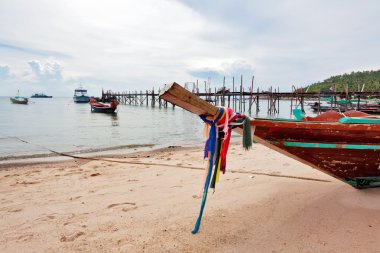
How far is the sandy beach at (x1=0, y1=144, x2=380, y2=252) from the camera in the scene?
9.02ft

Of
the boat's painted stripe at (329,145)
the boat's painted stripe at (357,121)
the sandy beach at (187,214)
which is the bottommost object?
the sandy beach at (187,214)

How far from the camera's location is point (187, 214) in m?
3.42

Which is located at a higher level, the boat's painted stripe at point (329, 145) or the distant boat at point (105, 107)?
the distant boat at point (105, 107)

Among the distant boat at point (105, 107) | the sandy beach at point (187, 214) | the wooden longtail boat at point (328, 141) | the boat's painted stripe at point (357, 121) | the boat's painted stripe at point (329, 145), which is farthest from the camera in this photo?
the distant boat at point (105, 107)

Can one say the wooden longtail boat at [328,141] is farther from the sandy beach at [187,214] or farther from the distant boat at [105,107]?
the distant boat at [105,107]

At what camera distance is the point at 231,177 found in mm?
5008

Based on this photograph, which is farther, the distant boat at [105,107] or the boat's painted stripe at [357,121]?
the distant boat at [105,107]

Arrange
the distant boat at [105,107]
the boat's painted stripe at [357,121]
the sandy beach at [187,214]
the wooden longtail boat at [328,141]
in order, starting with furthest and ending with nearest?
the distant boat at [105,107], the boat's painted stripe at [357,121], the wooden longtail boat at [328,141], the sandy beach at [187,214]

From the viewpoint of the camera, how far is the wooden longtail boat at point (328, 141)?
3146mm

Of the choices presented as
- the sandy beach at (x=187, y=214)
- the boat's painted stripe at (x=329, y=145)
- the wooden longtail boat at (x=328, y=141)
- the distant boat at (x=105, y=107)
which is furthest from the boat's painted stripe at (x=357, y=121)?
the distant boat at (x=105, y=107)

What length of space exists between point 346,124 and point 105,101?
1649 inches

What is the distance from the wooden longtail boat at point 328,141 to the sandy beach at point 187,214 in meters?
0.57

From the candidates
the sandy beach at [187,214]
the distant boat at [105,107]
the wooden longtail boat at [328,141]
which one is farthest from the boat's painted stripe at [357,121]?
the distant boat at [105,107]

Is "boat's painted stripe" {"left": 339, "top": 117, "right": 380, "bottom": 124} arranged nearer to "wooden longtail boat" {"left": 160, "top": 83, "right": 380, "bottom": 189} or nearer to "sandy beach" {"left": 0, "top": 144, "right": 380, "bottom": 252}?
"wooden longtail boat" {"left": 160, "top": 83, "right": 380, "bottom": 189}
